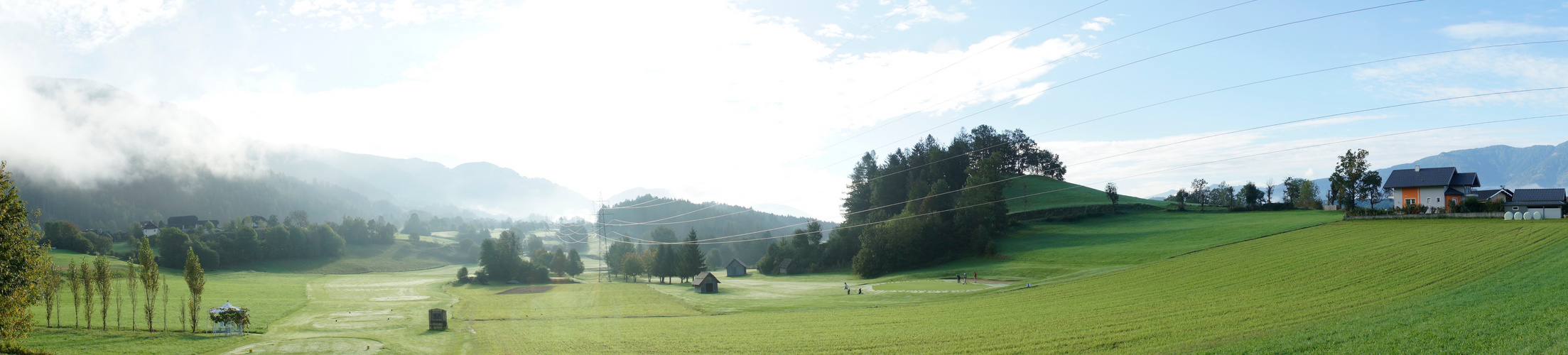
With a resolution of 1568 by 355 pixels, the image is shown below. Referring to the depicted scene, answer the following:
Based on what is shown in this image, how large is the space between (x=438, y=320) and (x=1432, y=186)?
279 feet

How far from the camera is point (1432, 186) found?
202ft

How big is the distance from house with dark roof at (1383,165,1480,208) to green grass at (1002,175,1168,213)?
88.8ft

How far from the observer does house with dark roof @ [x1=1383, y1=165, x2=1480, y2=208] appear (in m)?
61.1

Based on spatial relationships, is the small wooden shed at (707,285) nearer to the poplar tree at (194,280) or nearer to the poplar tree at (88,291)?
the poplar tree at (194,280)

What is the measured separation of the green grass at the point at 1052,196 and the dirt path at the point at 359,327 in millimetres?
73373

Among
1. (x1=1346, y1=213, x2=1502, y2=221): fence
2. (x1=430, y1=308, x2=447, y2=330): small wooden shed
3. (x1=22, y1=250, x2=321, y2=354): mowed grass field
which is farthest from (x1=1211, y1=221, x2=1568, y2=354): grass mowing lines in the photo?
(x1=22, y1=250, x2=321, y2=354): mowed grass field

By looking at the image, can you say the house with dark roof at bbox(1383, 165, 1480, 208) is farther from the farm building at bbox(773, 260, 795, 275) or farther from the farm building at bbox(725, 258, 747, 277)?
the farm building at bbox(725, 258, 747, 277)

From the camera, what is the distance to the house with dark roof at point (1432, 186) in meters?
61.1

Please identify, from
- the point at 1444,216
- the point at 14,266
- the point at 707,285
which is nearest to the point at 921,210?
the point at 707,285

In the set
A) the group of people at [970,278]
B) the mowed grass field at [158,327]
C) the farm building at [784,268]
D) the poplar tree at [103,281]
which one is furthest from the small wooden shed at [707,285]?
the poplar tree at [103,281]

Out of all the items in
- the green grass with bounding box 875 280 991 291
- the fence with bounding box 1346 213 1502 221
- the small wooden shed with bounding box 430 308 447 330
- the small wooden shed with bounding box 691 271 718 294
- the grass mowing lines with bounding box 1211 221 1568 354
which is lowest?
the small wooden shed with bounding box 691 271 718 294

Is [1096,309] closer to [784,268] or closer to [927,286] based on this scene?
[927,286]

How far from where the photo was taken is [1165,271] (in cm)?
3844

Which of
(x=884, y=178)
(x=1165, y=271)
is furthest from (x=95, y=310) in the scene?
(x=884, y=178)
